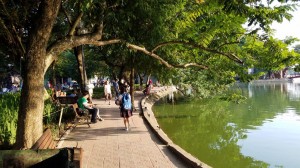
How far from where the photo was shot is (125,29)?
1235 centimetres

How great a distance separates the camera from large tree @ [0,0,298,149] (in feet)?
24.4

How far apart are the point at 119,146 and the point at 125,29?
449 centimetres

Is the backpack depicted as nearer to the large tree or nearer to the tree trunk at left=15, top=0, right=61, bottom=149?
the large tree

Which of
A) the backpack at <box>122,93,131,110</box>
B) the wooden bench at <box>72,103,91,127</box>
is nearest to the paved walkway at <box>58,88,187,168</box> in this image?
the wooden bench at <box>72,103,91,127</box>

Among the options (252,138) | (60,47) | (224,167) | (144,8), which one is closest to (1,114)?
(60,47)

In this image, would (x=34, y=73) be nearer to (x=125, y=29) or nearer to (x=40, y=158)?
(x=40, y=158)

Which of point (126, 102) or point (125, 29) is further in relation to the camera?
point (126, 102)

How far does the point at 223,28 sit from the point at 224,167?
424 centimetres

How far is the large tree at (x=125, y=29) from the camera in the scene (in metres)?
7.44

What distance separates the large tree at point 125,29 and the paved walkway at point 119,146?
71.2 inches

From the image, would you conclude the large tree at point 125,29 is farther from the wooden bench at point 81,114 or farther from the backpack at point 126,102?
the wooden bench at point 81,114

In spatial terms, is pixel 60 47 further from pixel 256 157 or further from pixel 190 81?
pixel 190 81

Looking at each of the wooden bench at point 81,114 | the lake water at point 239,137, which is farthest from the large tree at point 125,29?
the lake water at point 239,137

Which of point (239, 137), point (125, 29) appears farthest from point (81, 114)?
point (239, 137)
